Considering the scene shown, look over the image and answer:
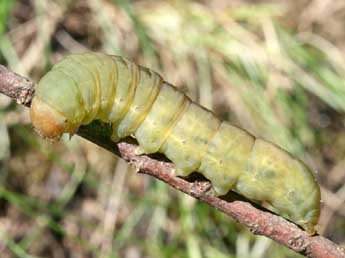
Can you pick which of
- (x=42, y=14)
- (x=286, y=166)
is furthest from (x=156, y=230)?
(x=286, y=166)

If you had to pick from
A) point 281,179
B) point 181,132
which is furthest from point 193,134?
point 281,179

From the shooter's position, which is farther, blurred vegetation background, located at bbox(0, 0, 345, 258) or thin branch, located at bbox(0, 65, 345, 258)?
blurred vegetation background, located at bbox(0, 0, 345, 258)

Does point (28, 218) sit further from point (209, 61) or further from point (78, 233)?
point (209, 61)

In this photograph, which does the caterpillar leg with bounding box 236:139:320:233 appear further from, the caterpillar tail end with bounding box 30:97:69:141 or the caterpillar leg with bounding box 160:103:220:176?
the caterpillar tail end with bounding box 30:97:69:141

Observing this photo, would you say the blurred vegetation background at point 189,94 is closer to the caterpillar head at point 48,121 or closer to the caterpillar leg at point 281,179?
the caterpillar leg at point 281,179

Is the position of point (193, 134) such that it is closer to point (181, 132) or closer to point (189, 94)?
point (181, 132)

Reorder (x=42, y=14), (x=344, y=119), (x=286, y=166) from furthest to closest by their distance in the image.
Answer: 1. (x=344, y=119)
2. (x=42, y=14)
3. (x=286, y=166)

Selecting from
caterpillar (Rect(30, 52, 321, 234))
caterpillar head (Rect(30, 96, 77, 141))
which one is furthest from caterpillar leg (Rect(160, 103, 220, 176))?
caterpillar head (Rect(30, 96, 77, 141))
